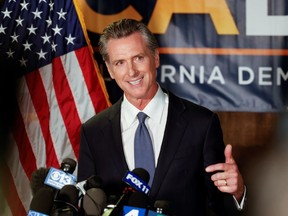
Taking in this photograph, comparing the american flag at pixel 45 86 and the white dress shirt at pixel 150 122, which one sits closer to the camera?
the white dress shirt at pixel 150 122

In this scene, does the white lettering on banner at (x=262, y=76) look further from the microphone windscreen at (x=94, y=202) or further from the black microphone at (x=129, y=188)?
the microphone windscreen at (x=94, y=202)

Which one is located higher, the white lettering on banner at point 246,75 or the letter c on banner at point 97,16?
the letter c on banner at point 97,16

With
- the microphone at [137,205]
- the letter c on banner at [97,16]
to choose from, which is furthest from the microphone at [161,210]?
the letter c on banner at [97,16]

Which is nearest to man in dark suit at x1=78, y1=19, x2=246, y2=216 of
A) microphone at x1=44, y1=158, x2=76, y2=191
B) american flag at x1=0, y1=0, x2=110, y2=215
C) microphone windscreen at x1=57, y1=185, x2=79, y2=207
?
microphone at x1=44, y1=158, x2=76, y2=191

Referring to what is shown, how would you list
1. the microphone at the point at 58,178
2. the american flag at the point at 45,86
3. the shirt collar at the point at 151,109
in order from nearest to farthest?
1. the microphone at the point at 58,178
2. the shirt collar at the point at 151,109
3. the american flag at the point at 45,86

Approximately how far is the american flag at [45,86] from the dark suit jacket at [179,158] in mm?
1314

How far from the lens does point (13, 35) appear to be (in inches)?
131

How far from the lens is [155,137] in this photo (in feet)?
6.63

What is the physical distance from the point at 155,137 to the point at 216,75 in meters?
1.53

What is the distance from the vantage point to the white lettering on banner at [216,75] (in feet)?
11.3

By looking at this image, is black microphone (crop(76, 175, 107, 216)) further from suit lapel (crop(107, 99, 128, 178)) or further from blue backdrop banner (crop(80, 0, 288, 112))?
blue backdrop banner (crop(80, 0, 288, 112))

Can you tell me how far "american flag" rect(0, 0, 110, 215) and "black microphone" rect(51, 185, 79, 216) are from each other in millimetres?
1946

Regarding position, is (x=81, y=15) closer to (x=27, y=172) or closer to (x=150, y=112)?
(x=27, y=172)

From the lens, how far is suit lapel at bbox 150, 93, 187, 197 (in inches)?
75.6
